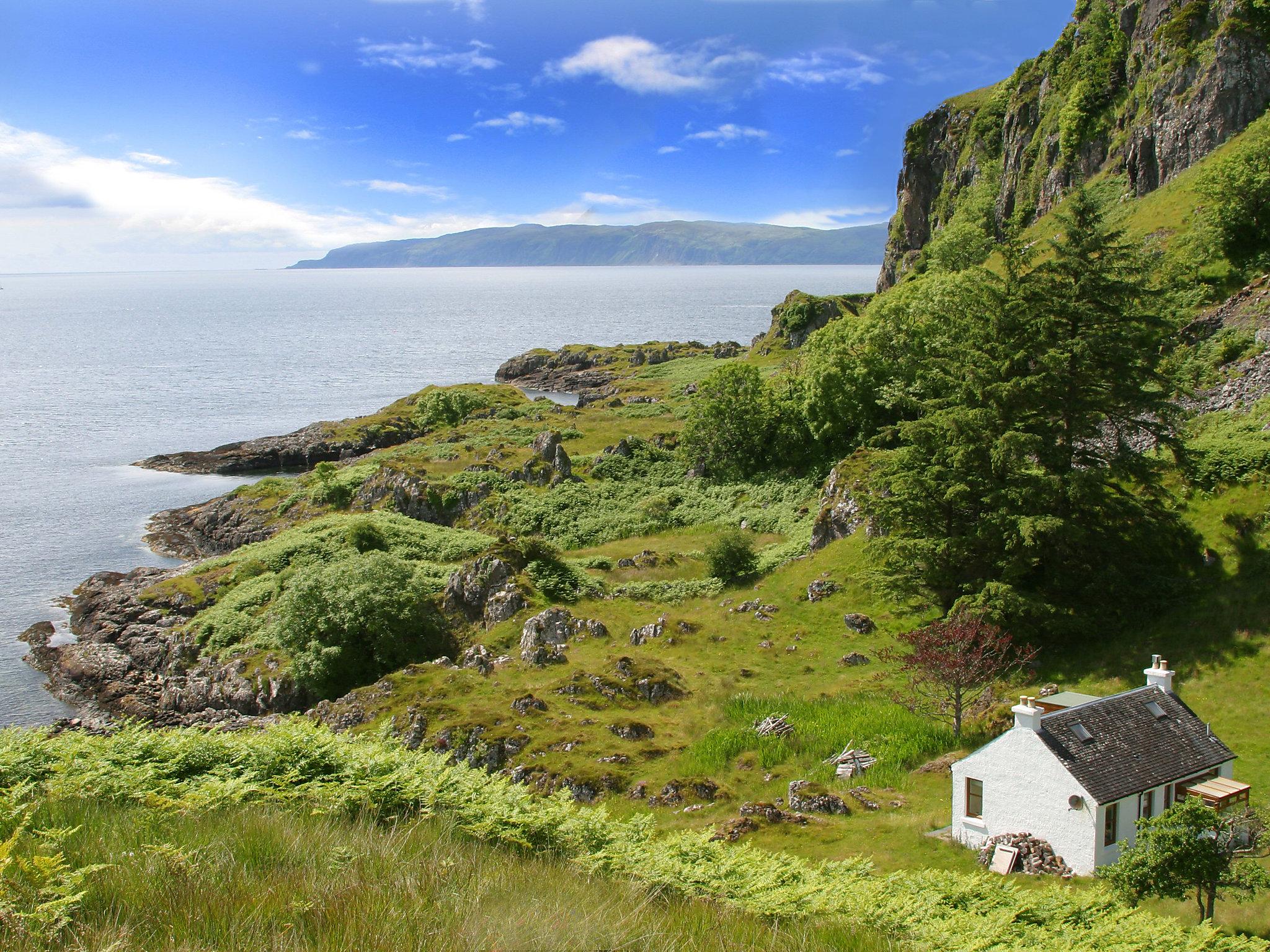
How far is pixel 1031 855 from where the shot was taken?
20.5 m

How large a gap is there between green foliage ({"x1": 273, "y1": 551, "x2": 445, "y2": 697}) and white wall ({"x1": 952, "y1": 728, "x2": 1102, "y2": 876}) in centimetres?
2836

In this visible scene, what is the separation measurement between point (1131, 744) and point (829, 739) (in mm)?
9969

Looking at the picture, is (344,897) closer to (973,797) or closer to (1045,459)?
(973,797)

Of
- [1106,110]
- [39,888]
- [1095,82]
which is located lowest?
[39,888]

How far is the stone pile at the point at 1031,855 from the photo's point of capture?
20109mm

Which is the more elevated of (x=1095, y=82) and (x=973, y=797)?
(x=1095, y=82)

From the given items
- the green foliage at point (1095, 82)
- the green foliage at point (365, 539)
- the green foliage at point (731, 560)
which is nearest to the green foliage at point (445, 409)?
the green foliage at point (365, 539)

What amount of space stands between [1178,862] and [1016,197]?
106340 millimetres

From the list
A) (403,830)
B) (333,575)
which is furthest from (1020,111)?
(403,830)

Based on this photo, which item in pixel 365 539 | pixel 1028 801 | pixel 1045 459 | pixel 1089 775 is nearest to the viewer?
pixel 1089 775

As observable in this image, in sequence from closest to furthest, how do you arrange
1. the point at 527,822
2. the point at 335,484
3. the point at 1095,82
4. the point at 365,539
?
the point at 527,822, the point at 365,539, the point at 335,484, the point at 1095,82

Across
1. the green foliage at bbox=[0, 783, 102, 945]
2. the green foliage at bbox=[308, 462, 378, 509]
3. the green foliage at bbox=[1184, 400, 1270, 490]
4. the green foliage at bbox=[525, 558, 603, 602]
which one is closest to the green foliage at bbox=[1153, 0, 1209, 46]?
the green foliage at bbox=[1184, 400, 1270, 490]

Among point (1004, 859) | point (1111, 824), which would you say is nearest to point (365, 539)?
point (1004, 859)

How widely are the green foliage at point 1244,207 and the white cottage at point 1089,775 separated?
38463mm
